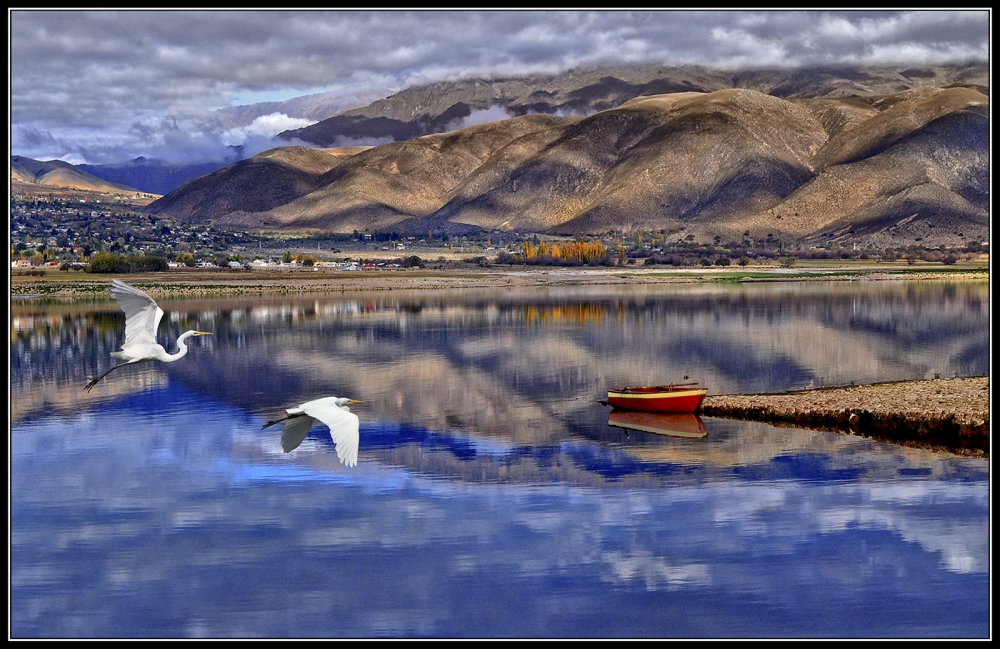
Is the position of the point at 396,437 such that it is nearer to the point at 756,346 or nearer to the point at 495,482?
the point at 495,482

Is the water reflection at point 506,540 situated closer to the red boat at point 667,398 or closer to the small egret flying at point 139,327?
the red boat at point 667,398

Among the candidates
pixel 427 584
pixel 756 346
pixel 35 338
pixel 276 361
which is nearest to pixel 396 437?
pixel 427 584

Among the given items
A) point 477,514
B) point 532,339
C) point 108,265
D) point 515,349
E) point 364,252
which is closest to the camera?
point 477,514

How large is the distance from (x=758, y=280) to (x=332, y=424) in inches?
3841

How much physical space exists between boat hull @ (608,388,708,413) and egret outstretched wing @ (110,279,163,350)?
13909 mm

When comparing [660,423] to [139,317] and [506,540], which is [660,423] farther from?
[139,317]

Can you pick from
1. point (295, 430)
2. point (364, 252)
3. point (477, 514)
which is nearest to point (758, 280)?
point (364, 252)

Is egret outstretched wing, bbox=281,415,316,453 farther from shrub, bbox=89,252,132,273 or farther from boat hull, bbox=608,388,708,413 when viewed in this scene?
shrub, bbox=89,252,132,273

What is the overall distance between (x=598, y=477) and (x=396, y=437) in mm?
6543

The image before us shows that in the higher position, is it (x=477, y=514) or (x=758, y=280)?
(x=477, y=514)

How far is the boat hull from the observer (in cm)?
2941

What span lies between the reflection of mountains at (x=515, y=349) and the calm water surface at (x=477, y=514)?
1.05 ft

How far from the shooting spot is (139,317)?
19266 millimetres

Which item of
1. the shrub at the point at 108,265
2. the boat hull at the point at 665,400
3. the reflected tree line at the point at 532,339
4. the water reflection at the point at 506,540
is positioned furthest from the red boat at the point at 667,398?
the shrub at the point at 108,265
